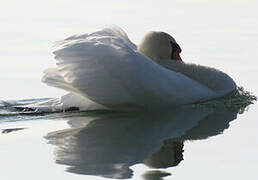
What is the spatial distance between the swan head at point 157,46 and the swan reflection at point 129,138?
4.42 ft

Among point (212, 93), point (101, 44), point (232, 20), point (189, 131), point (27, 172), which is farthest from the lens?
point (232, 20)

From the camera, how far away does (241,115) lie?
11.8m

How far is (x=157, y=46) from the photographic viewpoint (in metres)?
13.2

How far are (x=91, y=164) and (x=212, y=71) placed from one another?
16.8ft

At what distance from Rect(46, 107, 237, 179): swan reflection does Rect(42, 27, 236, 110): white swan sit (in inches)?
8.7

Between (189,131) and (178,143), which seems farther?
(189,131)

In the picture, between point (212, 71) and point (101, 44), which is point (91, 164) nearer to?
point (101, 44)

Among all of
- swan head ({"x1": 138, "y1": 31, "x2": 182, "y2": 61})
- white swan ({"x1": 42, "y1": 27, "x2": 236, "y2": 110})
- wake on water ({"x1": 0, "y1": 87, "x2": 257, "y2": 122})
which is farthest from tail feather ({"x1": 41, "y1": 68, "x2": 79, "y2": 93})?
swan head ({"x1": 138, "y1": 31, "x2": 182, "y2": 61})

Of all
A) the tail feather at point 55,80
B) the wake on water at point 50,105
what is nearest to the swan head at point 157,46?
the wake on water at point 50,105

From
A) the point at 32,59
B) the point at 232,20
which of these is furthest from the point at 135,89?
the point at 232,20

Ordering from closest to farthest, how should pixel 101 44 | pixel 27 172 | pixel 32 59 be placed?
pixel 27 172
pixel 101 44
pixel 32 59

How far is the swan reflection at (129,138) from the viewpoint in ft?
27.7

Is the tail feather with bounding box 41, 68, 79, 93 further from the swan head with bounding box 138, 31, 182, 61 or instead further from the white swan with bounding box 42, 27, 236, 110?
the swan head with bounding box 138, 31, 182, 61

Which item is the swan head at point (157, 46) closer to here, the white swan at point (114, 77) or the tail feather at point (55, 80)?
the white swan at point (114, 77)
